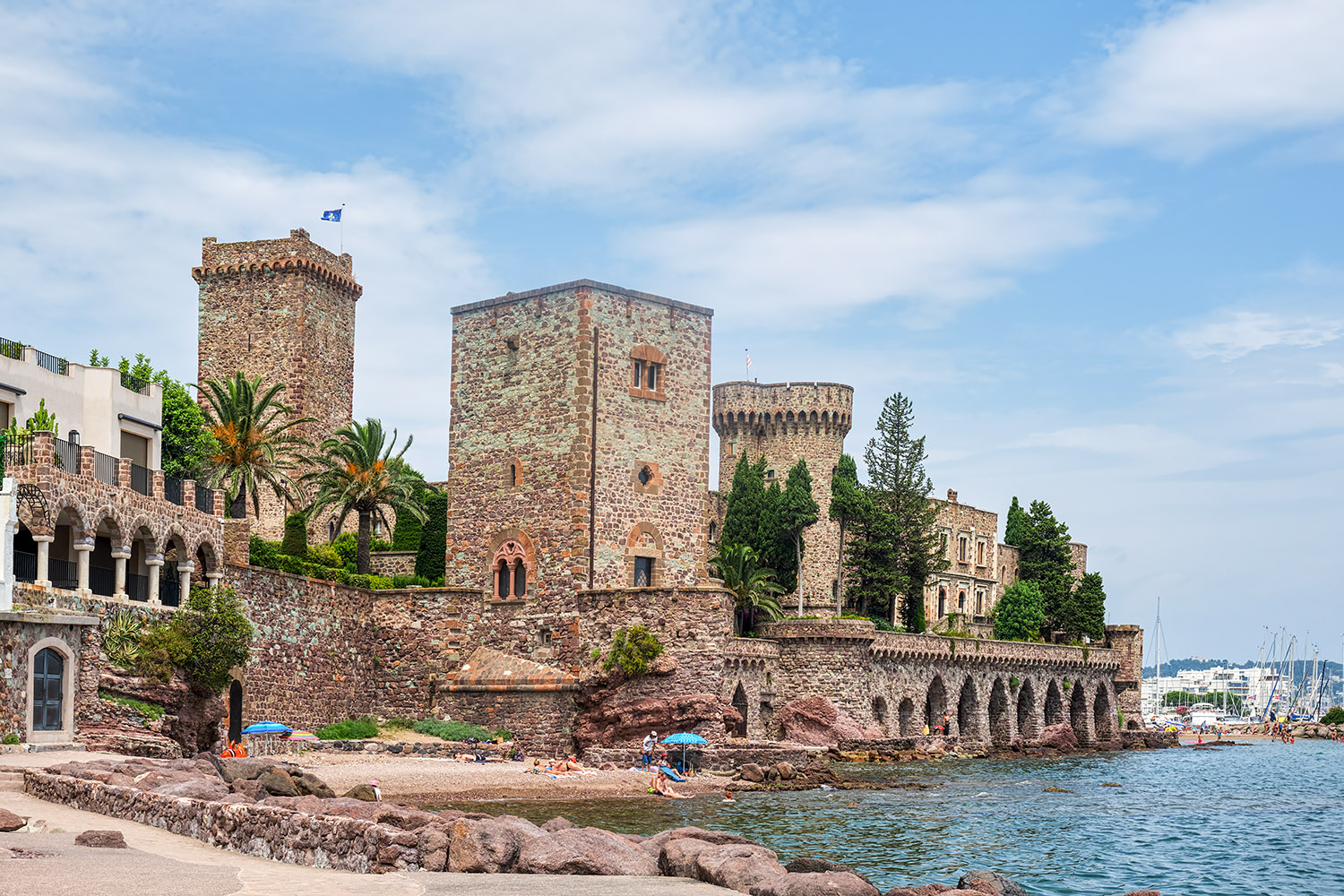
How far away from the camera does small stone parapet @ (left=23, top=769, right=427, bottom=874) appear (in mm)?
14156

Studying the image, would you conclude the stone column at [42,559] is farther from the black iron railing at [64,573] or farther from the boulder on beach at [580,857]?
the boulder on beach at [580,857]

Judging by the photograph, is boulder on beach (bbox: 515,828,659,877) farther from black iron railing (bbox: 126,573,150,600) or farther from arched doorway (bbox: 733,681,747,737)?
arched doorway (bbox: 733,681,747,737)

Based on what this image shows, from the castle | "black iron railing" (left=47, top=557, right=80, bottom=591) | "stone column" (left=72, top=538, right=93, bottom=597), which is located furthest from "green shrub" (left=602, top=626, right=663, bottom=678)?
"black iron railing" (left=47, top=557, right=80, bottom=591)

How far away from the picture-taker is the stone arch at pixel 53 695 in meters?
25.9

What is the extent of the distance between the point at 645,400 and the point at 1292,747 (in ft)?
244

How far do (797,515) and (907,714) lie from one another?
31.8 ft

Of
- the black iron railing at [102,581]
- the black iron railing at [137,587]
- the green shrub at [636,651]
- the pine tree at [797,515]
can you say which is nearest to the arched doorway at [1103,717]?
the pine tree at [797,515]

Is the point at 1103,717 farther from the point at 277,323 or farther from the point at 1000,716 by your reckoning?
the point at 277,323

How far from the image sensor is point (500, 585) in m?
40.2

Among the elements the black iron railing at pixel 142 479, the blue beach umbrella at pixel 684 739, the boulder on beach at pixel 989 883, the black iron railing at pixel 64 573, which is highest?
the black iron railing at pixel 142 479

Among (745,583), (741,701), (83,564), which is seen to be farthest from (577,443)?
(745,583)

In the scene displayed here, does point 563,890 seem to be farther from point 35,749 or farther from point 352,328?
point 352,328

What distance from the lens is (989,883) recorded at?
16.5m

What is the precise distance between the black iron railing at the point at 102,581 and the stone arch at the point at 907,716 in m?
35.7
